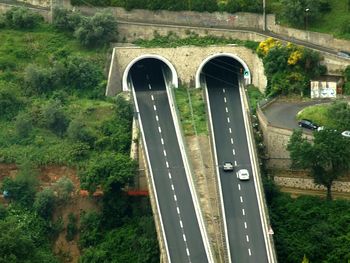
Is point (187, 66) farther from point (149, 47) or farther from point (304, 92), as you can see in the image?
point (304, 92)

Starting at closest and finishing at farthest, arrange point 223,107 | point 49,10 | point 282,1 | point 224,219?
point 224,219
point 223,107
point 282,1
point 49,10

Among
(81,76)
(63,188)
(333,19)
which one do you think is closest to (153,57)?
(81,76)

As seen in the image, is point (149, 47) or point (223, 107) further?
point (149, 47)

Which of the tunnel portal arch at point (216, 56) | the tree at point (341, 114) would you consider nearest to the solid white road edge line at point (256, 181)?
the tunnel portal arch at point (216, 56)

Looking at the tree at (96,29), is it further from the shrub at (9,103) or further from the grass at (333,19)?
the grass at (333,19)

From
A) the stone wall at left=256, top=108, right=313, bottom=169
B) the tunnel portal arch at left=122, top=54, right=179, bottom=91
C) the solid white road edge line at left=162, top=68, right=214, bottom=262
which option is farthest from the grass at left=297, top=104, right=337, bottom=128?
the tunnel portal arch at left=122, top=54, right=179, bottom=91

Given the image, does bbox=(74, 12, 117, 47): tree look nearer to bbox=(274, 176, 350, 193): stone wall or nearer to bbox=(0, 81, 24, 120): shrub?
bbox=(0, 81, 24, 120): shrub

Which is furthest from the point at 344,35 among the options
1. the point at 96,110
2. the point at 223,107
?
the point at 96,110
